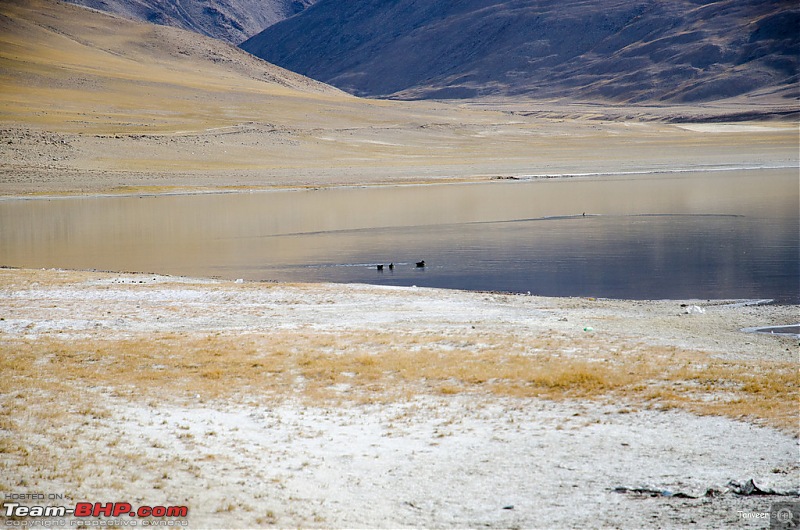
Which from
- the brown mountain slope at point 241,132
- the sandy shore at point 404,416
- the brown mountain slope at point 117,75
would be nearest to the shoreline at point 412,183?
the brown mountain slope at point 241,132

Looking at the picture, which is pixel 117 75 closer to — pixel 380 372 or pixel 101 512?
pixel 380 372

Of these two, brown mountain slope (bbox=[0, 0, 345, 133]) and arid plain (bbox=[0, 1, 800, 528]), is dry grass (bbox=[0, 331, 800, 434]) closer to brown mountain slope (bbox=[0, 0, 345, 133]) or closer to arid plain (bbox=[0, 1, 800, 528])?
arid plain (bbox=[0, 1, 800, 528])

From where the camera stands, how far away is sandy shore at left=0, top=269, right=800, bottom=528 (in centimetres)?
766

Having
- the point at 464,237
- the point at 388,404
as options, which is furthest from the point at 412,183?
the point at 388,404

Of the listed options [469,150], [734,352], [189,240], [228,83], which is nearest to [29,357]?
[734,352]

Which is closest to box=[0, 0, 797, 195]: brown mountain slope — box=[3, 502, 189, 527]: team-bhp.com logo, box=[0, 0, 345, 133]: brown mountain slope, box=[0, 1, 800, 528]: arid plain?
box=[0, 0, 345, 133]: brown mountain slope

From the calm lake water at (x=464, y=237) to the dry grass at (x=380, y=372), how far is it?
31.2ft

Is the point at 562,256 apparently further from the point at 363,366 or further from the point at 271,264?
Answer: the point at 363,366

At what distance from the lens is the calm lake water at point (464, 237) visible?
2586 cm

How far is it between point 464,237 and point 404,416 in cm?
2566

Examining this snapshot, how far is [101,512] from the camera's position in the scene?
23.1ft

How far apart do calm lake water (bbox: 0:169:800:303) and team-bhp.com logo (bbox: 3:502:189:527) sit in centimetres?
1729

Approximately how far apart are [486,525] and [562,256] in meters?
23.0

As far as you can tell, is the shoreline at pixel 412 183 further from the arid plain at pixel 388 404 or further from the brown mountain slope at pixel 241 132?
the arid plain at pixel 388 404
